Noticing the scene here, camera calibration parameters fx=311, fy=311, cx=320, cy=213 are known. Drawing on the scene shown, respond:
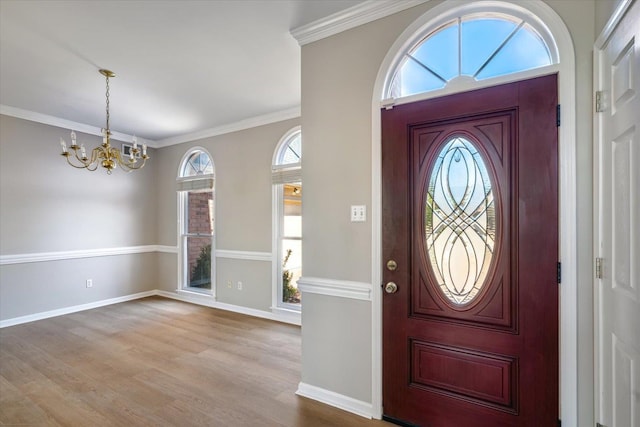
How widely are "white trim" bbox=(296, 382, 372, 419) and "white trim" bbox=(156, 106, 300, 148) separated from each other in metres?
3.15

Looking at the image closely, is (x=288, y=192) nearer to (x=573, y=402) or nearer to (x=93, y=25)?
(x=93, y=25)

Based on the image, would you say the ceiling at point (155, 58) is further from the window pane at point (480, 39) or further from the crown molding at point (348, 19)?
the window pane at point (480, 39)

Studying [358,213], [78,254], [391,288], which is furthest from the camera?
[78,254]

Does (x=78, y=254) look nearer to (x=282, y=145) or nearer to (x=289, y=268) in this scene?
(x=289, y=268)

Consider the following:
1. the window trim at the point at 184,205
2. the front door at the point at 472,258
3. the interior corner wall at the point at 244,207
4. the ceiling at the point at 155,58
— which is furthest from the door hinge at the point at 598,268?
the window trim at the point at 184,205

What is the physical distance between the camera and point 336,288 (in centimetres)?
223

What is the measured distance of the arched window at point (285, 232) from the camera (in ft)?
13.9

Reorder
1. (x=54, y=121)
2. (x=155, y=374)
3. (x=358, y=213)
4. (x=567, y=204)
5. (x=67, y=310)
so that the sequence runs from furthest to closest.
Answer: (x=67, y=310) < (x=54, y=121) < (x=155, y=374) < (x=358, y=213) < (x=567, y=204)

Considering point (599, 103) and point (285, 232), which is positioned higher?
point (599, 103)

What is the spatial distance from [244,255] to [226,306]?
0.89 metres

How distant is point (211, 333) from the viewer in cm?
374

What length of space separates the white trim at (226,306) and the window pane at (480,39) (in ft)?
10.9

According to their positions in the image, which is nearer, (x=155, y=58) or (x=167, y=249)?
(x=155, y=58)

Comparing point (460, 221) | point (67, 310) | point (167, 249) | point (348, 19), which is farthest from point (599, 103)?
point (67, 310)
